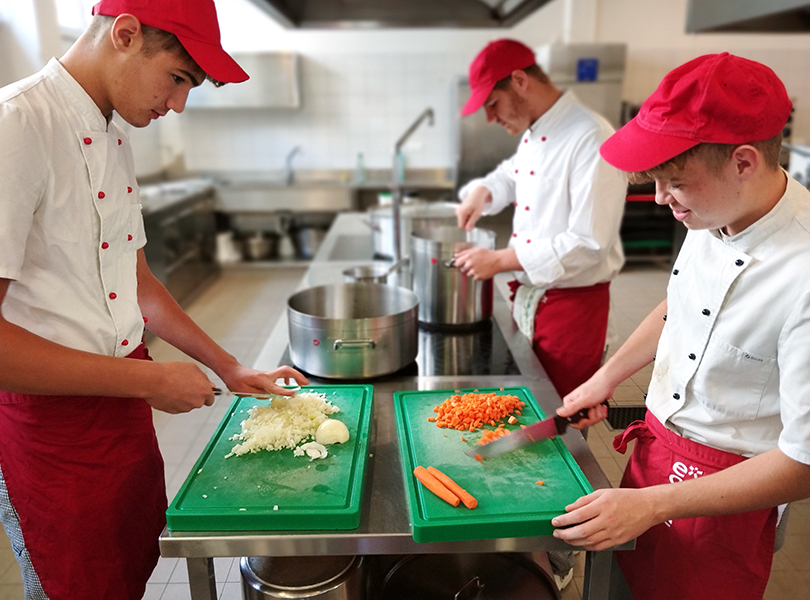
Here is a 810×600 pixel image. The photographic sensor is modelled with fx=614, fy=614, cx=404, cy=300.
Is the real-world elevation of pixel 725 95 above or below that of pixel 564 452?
above

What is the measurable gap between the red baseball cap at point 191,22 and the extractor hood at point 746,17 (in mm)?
1050

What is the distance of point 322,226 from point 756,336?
521 cm

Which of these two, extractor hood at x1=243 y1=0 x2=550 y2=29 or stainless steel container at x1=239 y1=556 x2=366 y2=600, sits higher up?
extractor hood at x1=243 y1=0 x2=550 y2=29

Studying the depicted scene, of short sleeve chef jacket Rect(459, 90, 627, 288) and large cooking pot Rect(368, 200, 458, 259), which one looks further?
large cooking pot Rect(368, 200, 458, 259)

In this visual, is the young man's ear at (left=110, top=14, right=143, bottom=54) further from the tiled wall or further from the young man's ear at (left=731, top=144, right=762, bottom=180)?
the tiled wall

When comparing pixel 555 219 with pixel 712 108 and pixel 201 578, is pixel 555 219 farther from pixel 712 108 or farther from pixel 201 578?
pixel 201 578

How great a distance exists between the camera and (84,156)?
3.30 ft

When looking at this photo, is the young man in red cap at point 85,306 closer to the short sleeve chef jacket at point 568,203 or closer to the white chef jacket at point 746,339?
the white chef jacket at point 746,339

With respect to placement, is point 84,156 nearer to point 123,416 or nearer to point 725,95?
point 123,416

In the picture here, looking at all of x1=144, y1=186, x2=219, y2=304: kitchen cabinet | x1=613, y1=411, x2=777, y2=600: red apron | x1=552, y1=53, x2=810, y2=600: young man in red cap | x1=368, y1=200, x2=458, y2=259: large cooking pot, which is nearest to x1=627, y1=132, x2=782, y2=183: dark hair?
x1=552, y1=53, x2=810, y2=600: young man in red cap

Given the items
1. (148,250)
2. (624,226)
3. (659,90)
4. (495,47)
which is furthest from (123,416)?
(148,250)

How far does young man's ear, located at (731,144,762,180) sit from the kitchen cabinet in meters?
3.71

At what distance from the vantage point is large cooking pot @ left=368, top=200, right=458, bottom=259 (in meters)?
2.36

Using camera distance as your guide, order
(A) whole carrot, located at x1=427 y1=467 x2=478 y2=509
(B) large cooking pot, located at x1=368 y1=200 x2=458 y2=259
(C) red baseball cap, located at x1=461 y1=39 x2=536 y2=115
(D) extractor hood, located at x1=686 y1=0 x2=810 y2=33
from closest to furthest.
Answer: (A) whole carrot, located at x1=427 y1=467 x2=478 y2=509 → (D) extractor hood, located at x1=686 y1=0 x2=810 y2=33 → (C) red baseball cap, located at x1=461 y1=39 x2=536 y2=115 → (B) large cooking pot, located at x1=368 y1=200 x2=458 y2=259
